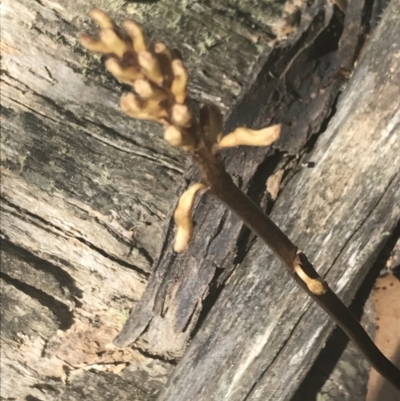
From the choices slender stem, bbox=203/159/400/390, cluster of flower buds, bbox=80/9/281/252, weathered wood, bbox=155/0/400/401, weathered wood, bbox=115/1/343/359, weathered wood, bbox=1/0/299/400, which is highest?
weathered wood, bbox=1/0/299/400

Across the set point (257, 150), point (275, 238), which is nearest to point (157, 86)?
point (275, 238)

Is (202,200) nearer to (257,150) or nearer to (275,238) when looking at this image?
(257,150)

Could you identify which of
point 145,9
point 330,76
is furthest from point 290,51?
point 145,9

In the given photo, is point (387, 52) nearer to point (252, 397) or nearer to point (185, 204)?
point (185, 204)

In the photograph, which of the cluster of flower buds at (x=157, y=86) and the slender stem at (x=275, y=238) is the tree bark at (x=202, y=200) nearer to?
the slender stem at (x=275, y=238)

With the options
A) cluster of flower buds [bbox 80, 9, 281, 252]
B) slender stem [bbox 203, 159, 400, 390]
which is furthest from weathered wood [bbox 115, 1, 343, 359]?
cluster of flower buds [bbox 80, 9, 281, 252]

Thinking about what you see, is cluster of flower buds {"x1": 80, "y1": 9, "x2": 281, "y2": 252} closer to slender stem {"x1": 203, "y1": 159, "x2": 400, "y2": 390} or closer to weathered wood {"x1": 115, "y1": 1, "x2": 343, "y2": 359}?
slender stem {"x1": 203, "y1": 159, "x2": 400, "y2": 390}
